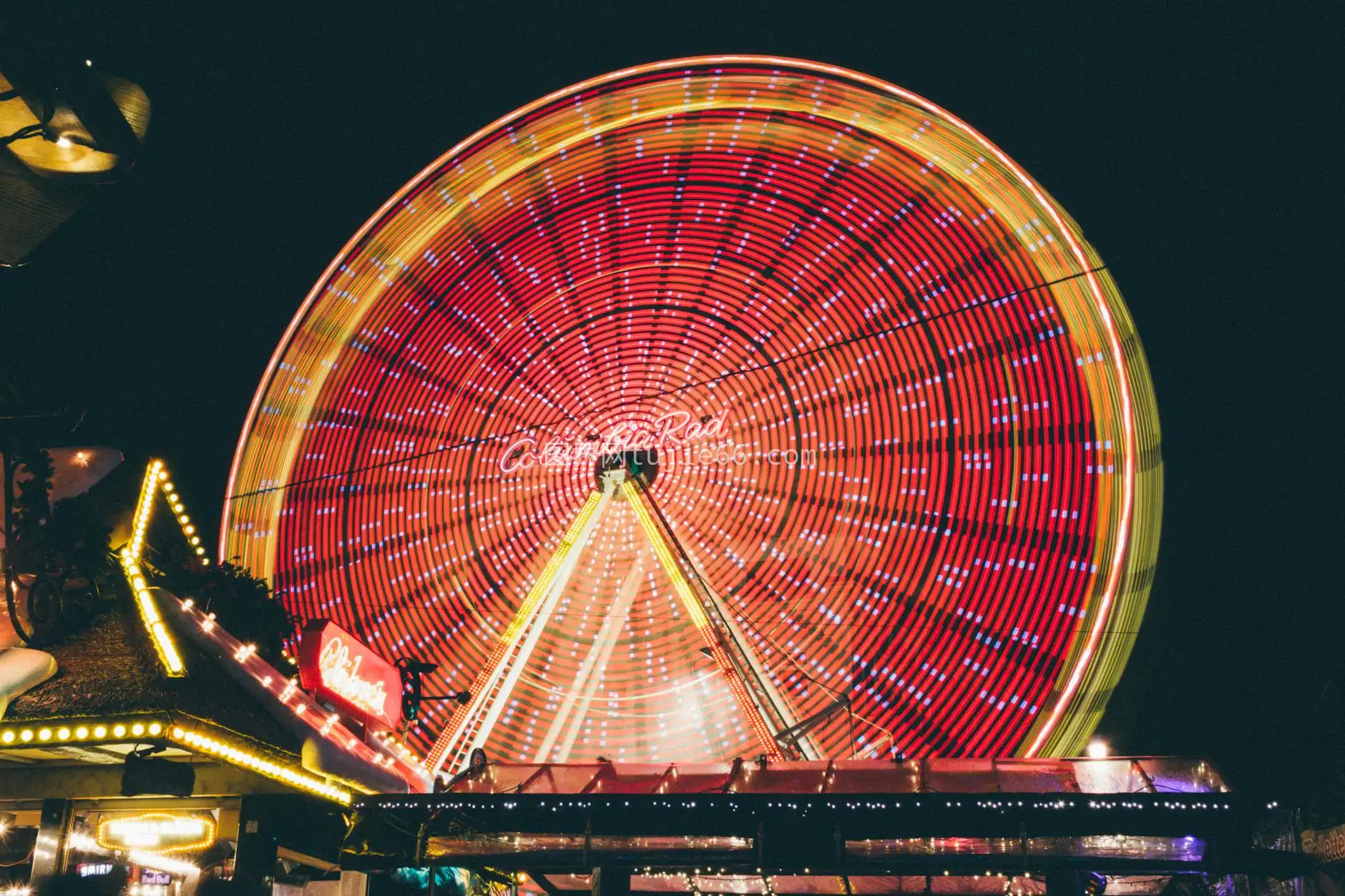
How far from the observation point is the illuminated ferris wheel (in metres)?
9.56

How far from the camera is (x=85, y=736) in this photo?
603 cm

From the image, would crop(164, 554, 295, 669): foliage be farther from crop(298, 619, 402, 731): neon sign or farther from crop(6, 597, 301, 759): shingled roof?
crop(6, 597, 301, 759): shingled roof

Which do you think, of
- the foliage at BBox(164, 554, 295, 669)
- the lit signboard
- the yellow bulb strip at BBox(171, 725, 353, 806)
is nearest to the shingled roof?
the yellow bulb strip at BBox(171, 725, 353, 806)

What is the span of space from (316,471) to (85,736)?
20.4 feet

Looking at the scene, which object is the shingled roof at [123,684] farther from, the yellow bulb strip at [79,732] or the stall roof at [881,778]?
the stall roof at [881,778]

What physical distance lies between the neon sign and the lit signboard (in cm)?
137

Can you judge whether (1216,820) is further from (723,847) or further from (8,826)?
(8,826)

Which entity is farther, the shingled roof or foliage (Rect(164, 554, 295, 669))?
foliage (Rect(164, 554, 295, 669))

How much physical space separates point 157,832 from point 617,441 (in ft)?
21.1

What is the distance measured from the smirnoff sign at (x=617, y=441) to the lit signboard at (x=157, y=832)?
5.83 metres

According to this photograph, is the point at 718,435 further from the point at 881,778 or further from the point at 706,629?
the point at 881,778

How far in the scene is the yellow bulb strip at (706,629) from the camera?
9.26 meters

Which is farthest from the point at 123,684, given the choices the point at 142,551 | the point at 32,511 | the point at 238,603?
the point at 238,603

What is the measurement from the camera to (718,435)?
11.9 metres
